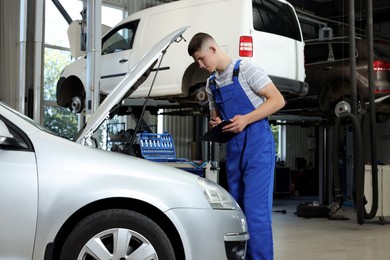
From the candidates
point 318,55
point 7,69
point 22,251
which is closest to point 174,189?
point 22,251

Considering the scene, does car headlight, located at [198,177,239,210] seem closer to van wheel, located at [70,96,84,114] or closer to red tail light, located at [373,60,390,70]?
red tail light, located at [373,60,390,70]

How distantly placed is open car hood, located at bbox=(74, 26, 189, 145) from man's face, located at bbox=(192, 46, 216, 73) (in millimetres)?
609

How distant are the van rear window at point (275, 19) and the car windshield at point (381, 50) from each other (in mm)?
1368

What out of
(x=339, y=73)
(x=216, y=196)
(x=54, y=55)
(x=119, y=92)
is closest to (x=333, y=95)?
(x=339, y=73)

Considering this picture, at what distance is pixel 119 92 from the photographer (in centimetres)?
→ 353

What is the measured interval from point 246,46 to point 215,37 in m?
0.40

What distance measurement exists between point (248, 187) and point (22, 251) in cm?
126

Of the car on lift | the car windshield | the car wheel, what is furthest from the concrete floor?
the car wheel

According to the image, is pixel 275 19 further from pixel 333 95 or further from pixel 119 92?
pixel 119 92

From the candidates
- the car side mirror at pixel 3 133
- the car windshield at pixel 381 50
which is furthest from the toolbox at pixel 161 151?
the car windshield at pixel 381 50

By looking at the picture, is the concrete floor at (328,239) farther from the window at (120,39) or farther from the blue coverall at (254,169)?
the window at (120,39)

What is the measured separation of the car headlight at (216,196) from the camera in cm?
279

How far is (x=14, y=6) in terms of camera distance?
11.2 meters

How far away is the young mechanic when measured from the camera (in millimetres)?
3070
